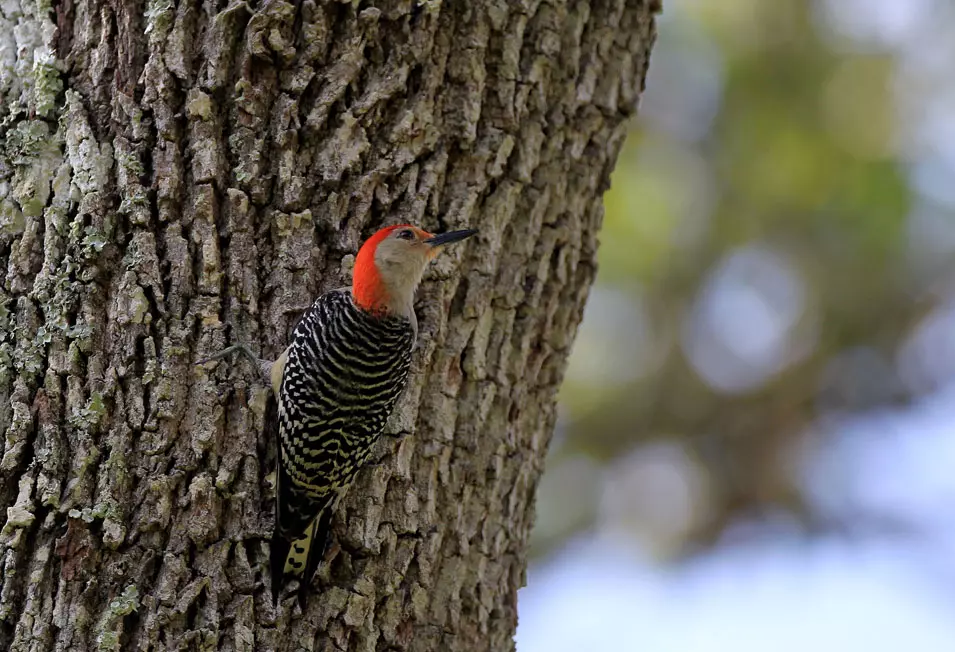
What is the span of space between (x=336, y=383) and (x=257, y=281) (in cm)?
56

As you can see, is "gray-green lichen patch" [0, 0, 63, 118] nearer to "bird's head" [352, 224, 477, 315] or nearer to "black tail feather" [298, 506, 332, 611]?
"bird's head" [352, 224, 477, 315]

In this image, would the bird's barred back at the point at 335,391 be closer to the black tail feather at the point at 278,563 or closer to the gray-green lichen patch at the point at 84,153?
the black tail feather at the point at 278,563

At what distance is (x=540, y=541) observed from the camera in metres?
6.45

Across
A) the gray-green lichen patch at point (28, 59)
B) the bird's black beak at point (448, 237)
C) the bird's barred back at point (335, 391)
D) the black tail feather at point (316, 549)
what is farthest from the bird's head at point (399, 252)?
the gray-green lichen patch at point (28, 59)

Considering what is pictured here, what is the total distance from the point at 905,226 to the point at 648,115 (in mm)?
1618

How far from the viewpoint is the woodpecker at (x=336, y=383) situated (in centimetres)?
306

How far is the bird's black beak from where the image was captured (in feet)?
11.3

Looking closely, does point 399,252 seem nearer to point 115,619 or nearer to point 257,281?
point 257,281

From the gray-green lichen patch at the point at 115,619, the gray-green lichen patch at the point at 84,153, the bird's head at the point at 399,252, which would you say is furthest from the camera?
the bird's head at the point at 399,252

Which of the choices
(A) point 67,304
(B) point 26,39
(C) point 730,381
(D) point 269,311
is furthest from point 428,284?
(C) point 730,381

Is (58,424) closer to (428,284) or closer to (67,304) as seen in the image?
(67,304)

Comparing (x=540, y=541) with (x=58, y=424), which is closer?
(x=58, y=424)

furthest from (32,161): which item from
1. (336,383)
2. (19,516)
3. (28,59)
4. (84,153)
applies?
(336,383)

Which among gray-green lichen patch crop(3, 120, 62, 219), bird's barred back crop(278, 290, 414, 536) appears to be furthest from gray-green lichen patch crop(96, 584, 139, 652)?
gray-green lichen patch crop(3, 120, 62, 219)
